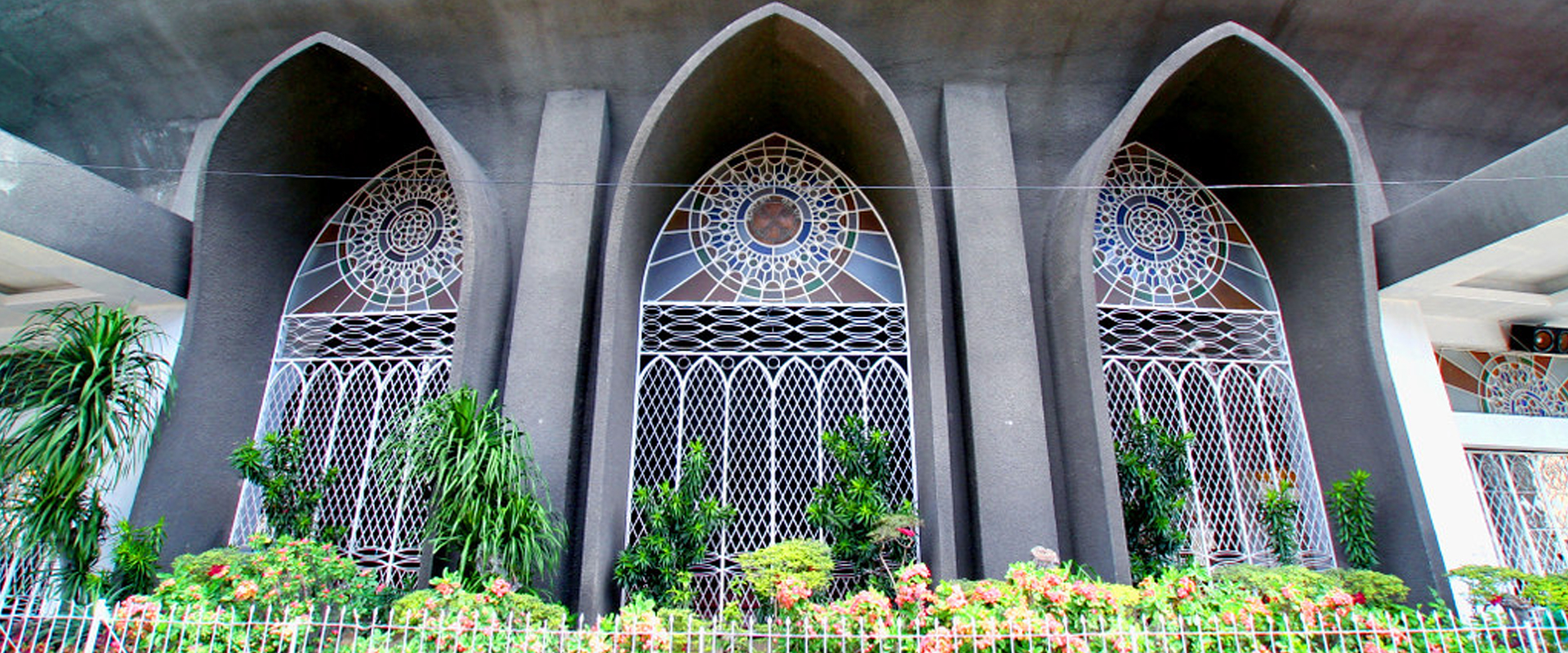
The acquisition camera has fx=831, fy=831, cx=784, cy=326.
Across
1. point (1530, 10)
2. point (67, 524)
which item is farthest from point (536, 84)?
point (1530, 10)

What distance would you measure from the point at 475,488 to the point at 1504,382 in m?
9.32

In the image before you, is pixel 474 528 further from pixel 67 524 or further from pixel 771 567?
pixel 67 524

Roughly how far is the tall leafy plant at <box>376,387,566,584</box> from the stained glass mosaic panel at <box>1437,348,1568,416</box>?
8270 millimetres

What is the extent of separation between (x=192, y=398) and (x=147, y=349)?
3.13ft

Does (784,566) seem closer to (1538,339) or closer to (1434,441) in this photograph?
(1434,441)

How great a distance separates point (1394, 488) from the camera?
251 inches

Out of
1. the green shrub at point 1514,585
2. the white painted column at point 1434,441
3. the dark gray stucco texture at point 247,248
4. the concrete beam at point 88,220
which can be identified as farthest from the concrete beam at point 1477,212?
the concrete beam at point 88,220

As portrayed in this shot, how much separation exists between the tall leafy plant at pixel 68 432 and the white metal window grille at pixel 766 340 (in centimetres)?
368

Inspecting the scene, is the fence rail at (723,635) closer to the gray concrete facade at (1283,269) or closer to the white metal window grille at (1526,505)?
the gray concrete facade at (1283,269)

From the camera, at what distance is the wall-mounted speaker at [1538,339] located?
26.5 feet

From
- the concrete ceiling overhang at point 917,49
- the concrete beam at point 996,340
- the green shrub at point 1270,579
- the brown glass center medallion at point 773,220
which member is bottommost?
the green shrub at point 1270,579

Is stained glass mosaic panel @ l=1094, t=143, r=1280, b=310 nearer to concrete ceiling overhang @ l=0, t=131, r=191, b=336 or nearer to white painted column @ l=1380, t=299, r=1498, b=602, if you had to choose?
white painted column @ l=1380, t=299, r=1498, b=602

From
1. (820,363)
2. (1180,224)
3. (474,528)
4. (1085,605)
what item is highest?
(1180,224)

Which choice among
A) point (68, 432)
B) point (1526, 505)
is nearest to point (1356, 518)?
point (1526, 505)
